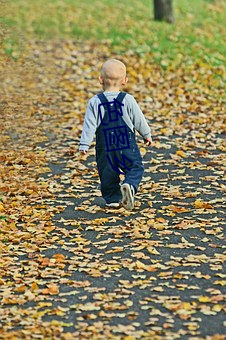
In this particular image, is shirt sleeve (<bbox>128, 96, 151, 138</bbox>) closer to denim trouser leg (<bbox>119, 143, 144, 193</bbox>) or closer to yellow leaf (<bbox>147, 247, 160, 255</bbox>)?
denim trouser leg (<bbox>119, 143, 144, 193</bbox>)

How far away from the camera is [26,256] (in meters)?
6.73

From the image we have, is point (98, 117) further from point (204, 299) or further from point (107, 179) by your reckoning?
point (204, 299)

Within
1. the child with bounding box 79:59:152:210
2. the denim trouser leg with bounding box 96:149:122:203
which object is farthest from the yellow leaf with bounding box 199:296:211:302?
the denim trouser leg with bounding box 96:149:122:203

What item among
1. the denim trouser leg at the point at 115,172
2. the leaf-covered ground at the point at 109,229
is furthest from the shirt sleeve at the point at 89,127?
the leaf-covered ground at the point at 109,229

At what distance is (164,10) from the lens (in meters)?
18.3

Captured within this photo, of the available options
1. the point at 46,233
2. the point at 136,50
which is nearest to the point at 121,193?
the point at 46,233

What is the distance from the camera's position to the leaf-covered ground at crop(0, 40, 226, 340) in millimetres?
5379

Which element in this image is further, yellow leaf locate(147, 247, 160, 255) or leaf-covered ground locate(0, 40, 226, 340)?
yellow leaf locate(147, 247, 160, 255)

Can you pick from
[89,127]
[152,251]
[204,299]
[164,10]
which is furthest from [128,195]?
[164,10]

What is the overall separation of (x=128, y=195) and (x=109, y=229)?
45cm

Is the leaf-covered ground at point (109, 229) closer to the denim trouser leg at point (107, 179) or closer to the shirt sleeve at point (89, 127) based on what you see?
the denim trouser leg at point (107, 179)

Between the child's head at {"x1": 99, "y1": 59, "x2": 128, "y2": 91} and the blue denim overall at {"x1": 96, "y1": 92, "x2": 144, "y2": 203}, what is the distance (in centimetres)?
10

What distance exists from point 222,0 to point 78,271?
62.7 feet

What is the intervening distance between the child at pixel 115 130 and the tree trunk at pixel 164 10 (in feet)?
35.6
